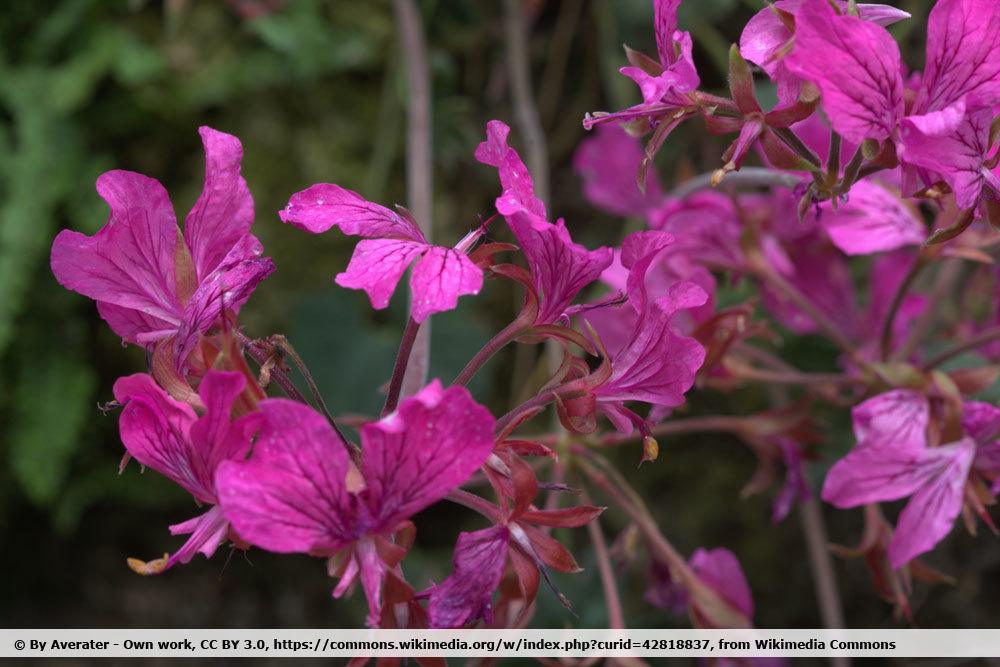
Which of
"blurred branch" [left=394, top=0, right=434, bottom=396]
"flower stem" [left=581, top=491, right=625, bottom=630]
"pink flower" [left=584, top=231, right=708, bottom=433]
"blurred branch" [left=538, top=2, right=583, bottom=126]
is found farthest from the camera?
"blurred branch" [left=538, top=2, right=583, bottom=126]

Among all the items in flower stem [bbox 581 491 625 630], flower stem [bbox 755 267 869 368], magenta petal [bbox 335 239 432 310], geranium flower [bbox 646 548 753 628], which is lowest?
geranium flower [bbox 646 548 753 628]

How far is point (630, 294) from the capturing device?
0.59 metres

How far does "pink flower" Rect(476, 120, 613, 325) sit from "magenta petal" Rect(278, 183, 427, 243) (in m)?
0.07

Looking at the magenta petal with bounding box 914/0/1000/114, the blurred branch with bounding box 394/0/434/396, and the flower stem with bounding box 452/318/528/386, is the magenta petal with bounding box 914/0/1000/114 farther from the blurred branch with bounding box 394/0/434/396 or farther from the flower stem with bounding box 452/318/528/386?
the blurred branch with bounding box 394/0/434/396

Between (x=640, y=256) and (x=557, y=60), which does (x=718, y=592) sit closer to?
(x=640, y=256)

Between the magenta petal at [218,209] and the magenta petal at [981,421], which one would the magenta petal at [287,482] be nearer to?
the magenta petal at [218,209]

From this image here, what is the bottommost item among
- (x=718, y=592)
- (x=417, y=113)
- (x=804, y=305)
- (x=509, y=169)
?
(x=718, y=592)

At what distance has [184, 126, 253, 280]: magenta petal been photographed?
613 mm

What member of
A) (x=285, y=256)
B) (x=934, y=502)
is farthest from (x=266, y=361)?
(x=285, y=256)

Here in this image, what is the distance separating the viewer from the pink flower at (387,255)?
19.6 inches

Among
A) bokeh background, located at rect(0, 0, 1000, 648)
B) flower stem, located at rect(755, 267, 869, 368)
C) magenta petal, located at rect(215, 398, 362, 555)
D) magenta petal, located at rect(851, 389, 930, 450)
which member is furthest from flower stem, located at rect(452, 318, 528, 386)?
bokeh background, located at rect(0, 0, 1000, 648)

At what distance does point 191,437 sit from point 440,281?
0.58 ft

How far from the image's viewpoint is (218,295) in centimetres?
56

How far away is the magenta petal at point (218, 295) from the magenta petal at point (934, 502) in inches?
21.6
